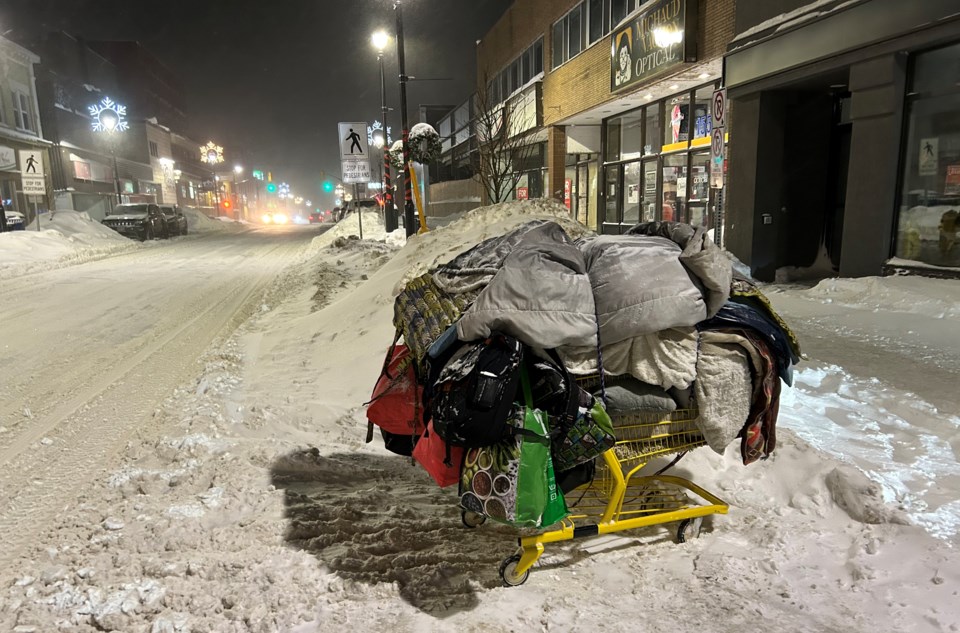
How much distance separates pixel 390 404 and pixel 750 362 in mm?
1796

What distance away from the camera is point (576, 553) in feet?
10.2

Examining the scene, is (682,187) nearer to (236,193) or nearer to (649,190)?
(649,190)

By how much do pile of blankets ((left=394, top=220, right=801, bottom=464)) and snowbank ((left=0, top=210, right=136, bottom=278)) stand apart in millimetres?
14681

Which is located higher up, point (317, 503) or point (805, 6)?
point (805, 6)

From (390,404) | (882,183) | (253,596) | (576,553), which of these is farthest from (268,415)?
(882,183)

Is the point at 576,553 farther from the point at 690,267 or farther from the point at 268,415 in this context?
the point at 268,415

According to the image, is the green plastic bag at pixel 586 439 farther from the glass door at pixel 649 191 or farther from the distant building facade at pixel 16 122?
the distant building facade at pixel 16 122

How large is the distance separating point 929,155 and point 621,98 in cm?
969

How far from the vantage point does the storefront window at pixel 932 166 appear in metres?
8.31

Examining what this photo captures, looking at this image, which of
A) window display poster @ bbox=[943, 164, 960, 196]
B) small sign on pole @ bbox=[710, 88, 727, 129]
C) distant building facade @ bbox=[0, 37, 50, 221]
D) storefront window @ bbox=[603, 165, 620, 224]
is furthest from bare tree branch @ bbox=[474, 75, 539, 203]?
distant building facade @ bbox=[0, 37, 50, 221]

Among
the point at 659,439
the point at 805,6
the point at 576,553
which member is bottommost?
the point at 576,553

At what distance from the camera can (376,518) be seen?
3.42 meters

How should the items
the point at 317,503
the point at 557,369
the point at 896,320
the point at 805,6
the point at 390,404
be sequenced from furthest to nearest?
the point at 805,6 → the point at 896,320 → the point at 317,503 → the point at 390,404 → the point at 557,369

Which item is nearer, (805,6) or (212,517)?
(212,517)
